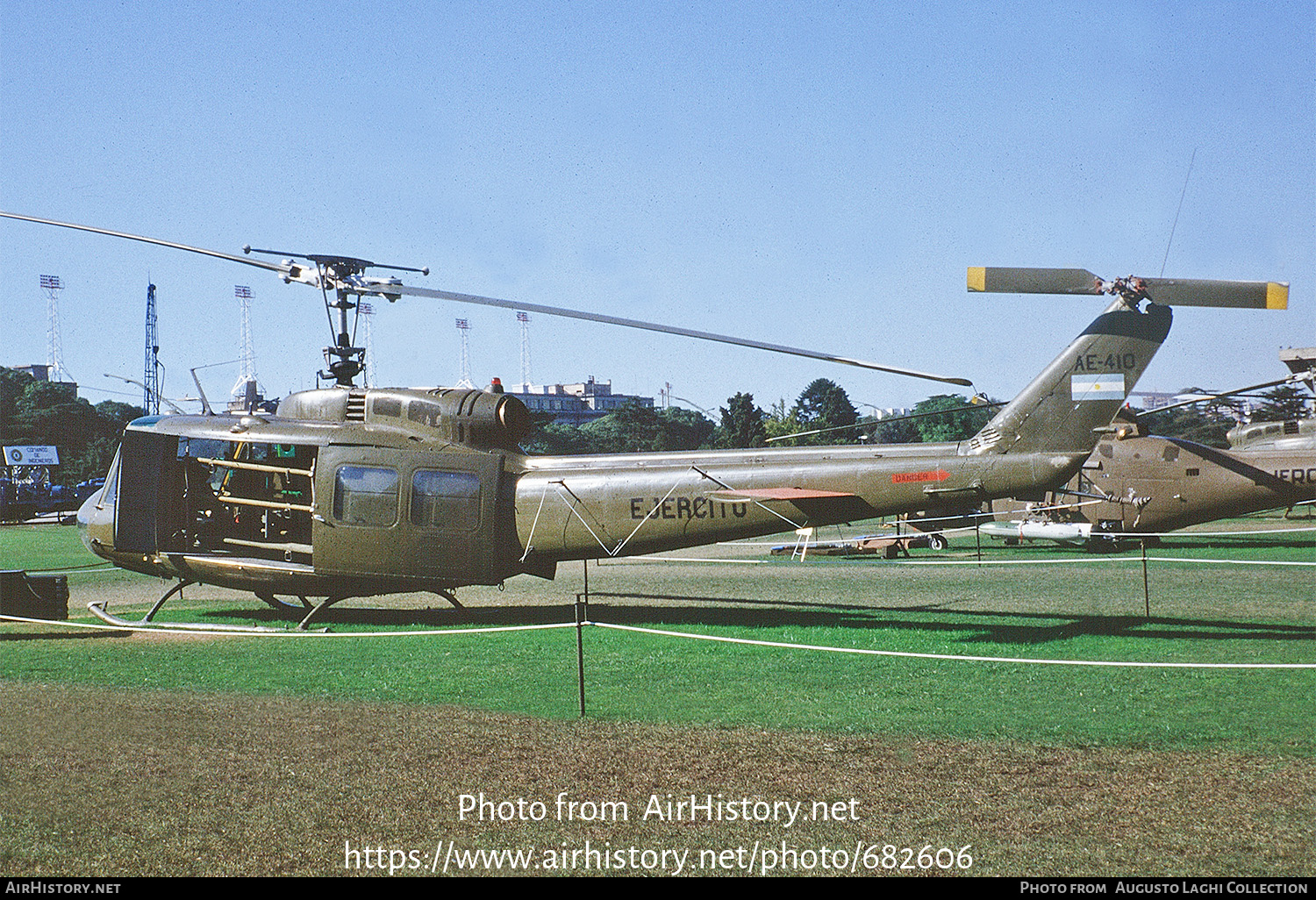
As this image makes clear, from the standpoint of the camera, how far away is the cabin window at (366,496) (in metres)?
11.5

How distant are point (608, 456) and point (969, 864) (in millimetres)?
7427

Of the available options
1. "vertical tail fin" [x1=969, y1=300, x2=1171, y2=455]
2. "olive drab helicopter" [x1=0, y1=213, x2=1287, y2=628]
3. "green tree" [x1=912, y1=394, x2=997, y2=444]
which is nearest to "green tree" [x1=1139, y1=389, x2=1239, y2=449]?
"green tree" [x1=912, y1=394, x2=997, y2=444]

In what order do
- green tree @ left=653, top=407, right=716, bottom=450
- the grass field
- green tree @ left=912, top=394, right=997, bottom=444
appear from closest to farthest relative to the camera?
the grass field, green tree @ left=653, top=407, right=716, bottom=450, green tree @ left=912, top=394, right=997, bottom=444

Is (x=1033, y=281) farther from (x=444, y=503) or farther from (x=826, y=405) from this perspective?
(x=826, y=405)

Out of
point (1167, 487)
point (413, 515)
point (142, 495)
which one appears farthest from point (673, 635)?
point (1167, 487)

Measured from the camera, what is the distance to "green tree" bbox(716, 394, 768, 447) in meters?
16.3

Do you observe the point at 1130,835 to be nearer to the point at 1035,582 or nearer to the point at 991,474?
the point at 991,474

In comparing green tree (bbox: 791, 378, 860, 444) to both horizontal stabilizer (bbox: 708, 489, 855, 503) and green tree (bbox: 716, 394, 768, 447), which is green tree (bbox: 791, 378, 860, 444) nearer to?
green tree (bbox: 716, 394, 768, 447)

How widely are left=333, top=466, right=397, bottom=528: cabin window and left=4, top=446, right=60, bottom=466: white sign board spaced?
30.1 m

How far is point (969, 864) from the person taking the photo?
5160 millimetres

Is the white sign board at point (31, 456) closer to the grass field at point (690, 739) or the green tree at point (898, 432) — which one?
the grass field at point (690, 739)

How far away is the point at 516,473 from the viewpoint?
38.8 feet

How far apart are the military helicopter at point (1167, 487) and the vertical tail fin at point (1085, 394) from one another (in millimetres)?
7666
